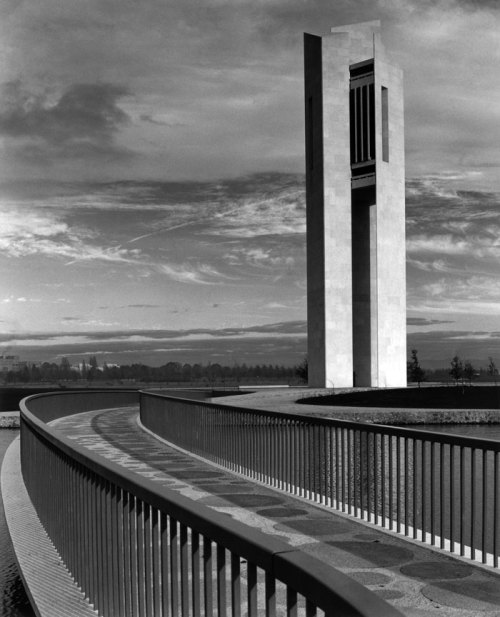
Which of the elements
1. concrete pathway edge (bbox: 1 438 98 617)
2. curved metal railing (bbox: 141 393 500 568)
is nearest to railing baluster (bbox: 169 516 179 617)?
concrete pathway edge (bbox: 1 438 98 617)

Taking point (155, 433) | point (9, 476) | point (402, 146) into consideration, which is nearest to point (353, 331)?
point (402, 146)

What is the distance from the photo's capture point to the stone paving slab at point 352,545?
5.41 m

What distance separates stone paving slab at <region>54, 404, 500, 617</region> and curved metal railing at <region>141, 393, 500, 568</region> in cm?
23

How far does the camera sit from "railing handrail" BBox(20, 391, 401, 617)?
1.94 meters

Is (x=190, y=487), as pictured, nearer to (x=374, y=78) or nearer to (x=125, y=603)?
(x=125, y=603)

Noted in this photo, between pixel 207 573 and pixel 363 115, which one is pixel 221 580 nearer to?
pixel 207 573

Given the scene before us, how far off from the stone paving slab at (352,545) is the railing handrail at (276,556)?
2.28 meters

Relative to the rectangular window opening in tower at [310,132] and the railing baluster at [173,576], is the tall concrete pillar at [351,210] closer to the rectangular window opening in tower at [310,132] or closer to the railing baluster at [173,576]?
the rectangular window opening in tower at [310,132]

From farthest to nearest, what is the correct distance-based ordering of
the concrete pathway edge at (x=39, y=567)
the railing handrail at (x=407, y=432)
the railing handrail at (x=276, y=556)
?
1. the railing handrail at (x=407, y=432)
2. the concrete pathway edge at (x=39, y=567)
3. the railing handrail at (x=276, y=556)

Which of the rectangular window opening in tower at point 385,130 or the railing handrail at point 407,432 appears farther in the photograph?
the rectangular window opening in tower at point 385,130

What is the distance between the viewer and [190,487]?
406 inches

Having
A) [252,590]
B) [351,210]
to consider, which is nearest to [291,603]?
[252,590]

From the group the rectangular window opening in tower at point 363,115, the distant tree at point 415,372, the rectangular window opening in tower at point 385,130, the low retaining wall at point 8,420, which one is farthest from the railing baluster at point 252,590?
the distant tree at point 415,372

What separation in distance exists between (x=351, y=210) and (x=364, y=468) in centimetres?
4261
